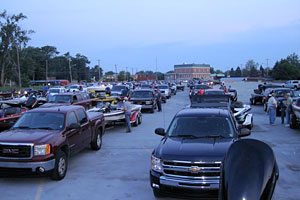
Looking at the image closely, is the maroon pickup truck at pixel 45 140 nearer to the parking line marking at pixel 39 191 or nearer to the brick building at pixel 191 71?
the parking line marking at pixel 39 191

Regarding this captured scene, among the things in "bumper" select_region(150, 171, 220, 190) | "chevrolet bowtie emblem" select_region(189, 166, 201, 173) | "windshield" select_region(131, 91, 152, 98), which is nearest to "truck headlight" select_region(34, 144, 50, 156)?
"bumper" select_region(150, 171, 220, 190)

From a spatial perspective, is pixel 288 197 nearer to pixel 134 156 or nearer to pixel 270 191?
pixel 270 191

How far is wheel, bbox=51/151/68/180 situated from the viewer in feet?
25.7

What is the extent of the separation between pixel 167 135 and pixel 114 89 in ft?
93.6

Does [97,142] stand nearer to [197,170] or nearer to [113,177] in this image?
[113,177]

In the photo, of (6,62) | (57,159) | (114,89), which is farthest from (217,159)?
(6,62)

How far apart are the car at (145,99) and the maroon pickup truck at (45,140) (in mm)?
13404

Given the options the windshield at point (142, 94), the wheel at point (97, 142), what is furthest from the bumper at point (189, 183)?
the windshield at point (142, 94)

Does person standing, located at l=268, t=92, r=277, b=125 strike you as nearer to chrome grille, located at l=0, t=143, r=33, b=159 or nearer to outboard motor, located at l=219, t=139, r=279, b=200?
chrome grille, located at l=0, t=143, r=33, b=159

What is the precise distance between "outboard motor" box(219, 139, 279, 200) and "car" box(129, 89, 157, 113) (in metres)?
20.4

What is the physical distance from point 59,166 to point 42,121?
1.57 m

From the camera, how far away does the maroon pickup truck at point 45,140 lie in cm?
750

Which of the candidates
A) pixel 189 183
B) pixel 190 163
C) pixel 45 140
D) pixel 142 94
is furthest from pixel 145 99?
pixel 189 183

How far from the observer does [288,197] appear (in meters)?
6.72
